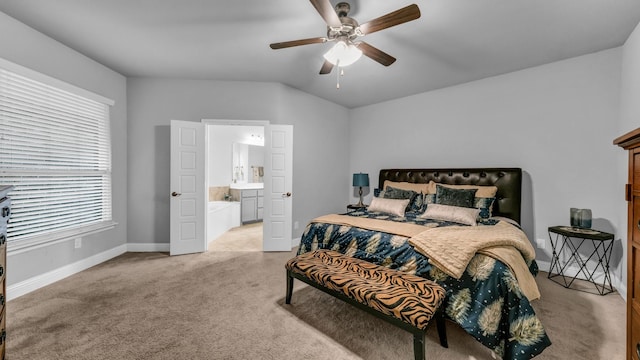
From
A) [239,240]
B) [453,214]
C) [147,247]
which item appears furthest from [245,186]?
[453,214]

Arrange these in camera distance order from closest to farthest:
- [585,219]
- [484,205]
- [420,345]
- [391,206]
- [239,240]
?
1. [420,345]
2. [585,219]
3. [484,205]
4. [391,206]
5. [239,240]

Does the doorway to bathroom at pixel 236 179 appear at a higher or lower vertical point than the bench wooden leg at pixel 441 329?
higher

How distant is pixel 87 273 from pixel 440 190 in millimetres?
4477

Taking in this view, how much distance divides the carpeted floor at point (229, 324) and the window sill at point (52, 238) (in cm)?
44

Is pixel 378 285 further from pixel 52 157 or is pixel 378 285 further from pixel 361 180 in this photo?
pixel 52 157

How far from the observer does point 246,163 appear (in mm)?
6613

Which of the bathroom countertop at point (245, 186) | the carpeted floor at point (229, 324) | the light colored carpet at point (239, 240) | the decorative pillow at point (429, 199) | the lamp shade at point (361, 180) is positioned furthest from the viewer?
the bathroom countertop at point (245, 186)

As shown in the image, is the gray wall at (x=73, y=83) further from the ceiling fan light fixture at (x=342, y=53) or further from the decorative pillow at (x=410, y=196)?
the decorative pillow at (x=410, y=196)

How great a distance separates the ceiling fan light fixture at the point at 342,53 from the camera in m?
2.29

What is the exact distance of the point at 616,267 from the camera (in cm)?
278

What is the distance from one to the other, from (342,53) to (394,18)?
587 mm

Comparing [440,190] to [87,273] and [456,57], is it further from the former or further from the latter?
[87,273]

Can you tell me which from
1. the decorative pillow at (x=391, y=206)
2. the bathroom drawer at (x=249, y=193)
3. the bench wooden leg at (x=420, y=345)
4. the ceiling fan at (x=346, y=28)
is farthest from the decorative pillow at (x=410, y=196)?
the bathroom drawer at (x=249, y=193)

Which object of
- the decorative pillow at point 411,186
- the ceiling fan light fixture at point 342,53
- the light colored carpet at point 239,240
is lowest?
the light colored carpet at point 239,240
